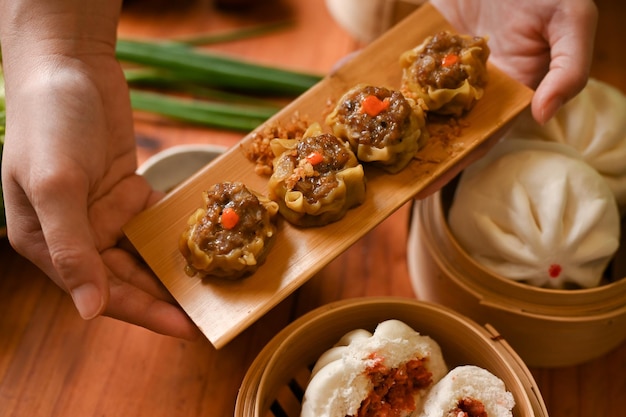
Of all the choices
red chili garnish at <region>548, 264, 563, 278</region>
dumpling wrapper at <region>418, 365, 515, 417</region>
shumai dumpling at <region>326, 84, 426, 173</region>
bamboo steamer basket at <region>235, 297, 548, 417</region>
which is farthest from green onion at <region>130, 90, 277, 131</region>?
dumpling wrapper at <region>418, 365, 515, 417</region>

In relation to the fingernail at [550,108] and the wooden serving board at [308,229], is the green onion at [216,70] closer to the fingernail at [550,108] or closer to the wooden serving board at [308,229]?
the wooden serving board at [308,229]

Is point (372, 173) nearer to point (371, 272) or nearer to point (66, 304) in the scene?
point (371, 272)

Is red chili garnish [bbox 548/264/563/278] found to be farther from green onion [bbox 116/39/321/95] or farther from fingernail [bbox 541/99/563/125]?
green onion [bbox 116/39/321/95]

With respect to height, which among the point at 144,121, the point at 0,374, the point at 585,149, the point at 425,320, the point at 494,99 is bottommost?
the point at 0,374

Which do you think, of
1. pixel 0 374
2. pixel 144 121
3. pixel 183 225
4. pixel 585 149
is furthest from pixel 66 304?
pixel 585 149

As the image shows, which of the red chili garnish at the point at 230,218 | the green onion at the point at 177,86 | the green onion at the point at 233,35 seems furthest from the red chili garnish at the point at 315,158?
the green onion at the point at 233,35

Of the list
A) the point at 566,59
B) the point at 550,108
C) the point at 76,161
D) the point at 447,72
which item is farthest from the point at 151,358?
the point at 566,59
